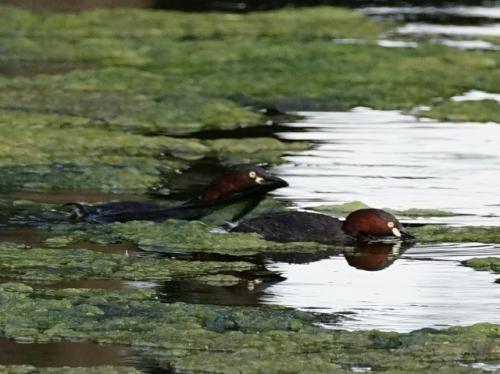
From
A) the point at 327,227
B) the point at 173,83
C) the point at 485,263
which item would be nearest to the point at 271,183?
the point at 327,227

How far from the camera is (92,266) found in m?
7.29

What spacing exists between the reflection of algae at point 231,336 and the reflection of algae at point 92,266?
1.49 ft

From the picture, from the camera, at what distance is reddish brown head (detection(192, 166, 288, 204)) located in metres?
8.51

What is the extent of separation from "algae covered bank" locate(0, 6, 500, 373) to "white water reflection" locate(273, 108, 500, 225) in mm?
225

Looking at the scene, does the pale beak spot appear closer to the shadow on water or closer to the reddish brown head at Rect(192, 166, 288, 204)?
the reddish brown head at Rect(192, 166, 288, 204)

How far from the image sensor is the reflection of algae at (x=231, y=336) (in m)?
5.78

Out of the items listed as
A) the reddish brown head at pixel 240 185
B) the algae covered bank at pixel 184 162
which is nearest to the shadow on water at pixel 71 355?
the algae covered bank at pixel 184 162

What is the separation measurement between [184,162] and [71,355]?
16.2ft

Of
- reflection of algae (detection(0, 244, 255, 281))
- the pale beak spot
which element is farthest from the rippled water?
reflection of algae (detection(0, 244, 255, 281))

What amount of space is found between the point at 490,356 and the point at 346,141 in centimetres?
564

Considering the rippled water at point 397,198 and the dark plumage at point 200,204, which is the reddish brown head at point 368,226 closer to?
the rippled water at point 397,198

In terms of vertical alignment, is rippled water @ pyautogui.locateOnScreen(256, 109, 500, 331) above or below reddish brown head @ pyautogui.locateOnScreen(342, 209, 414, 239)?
below

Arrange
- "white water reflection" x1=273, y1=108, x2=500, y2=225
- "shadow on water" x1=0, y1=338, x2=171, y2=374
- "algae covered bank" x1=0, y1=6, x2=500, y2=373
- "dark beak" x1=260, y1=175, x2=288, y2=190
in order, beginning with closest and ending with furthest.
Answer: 1. "shadow on water" x1=0, y1=338, x2=171, y2=374
2. "algae covered bank" x1=0, y1=6, x2=500, y2=373
3. "dark beak" x1=260, y1=175, x2=288, y2=190
4. "white water reflection" x1=273, y1=108, x2=500, y2=225

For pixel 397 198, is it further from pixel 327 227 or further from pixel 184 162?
pixel 184 162
